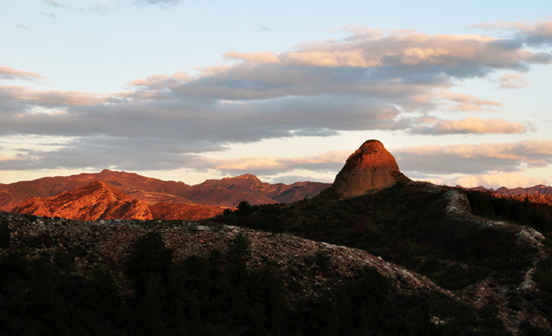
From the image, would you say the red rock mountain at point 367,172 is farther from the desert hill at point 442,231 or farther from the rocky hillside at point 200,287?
the rocky hillside at point 200,287

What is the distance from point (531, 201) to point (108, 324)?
2021 inches

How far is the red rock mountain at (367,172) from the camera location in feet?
233

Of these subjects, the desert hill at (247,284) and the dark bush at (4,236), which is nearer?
the desert hill at (247,284)

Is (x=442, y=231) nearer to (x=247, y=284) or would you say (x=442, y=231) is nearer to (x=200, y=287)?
(x=247, y=284)

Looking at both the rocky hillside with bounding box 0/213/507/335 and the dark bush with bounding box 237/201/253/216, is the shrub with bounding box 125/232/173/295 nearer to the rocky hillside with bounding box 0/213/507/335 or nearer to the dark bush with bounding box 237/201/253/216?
the rocky hillside with bounding box 0/213/507/335

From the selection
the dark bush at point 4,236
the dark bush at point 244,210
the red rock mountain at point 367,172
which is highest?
the red rock mountain at point 367,172

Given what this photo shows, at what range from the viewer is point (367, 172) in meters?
72.8

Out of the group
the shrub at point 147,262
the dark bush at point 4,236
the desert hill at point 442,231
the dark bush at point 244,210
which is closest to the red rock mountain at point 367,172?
the desert hill at point 442,231

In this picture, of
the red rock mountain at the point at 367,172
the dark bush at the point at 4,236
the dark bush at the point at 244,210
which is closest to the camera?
the dark bush at the point at 4,236

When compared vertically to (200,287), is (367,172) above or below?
above

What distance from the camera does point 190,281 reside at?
2411 centimetres

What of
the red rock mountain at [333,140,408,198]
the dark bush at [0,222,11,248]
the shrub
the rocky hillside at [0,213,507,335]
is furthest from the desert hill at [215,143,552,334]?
the dark bush at [0,222,11,248]

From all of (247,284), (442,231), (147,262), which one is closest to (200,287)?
(247,284)

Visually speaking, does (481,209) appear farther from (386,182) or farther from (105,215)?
(105,215)
